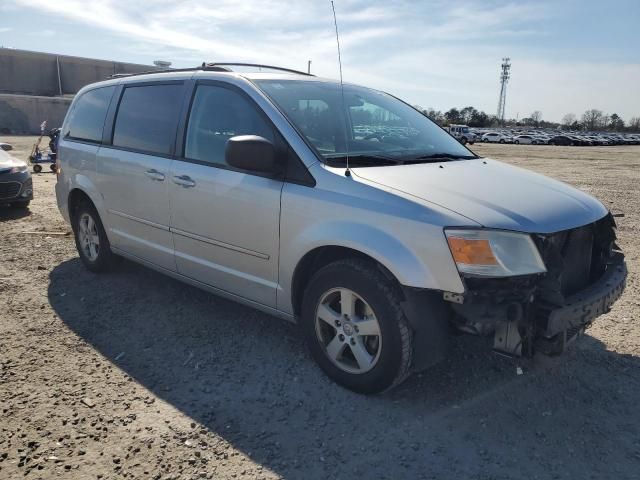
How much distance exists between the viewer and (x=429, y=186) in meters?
2.98

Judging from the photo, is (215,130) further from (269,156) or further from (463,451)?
(463,451)

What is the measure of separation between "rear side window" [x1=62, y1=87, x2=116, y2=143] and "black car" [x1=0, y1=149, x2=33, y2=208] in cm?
324

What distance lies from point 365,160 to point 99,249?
305 centimetres

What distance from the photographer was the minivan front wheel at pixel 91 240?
5.12 m

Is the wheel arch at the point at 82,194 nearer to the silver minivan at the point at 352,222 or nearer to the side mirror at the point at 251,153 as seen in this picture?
the silver minivan at the point at 352,222

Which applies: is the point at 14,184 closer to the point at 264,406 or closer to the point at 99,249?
the point at 99,249

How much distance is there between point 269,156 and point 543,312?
5.70 feet

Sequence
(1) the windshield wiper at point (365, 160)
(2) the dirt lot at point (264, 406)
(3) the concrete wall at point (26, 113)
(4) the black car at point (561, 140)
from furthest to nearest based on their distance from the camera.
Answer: (4) the black car at point (561, 140) → (3) the concrete wall at point (26, 113) → (1) the windshield wiper at point (365, 160) → (2) the dirt lot at point (264, 406)

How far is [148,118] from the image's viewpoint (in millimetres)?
4402

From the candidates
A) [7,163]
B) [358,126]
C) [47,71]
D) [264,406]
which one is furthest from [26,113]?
[264,406]

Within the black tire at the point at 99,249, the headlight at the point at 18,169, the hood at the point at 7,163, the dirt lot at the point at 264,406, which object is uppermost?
the hood at the point at 7,163

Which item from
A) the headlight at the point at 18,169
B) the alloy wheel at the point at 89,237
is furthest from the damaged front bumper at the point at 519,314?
the headlight at the point at 18,169

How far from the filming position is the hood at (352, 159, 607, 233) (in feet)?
9.03

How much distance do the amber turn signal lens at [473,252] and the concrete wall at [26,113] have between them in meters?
37.4
